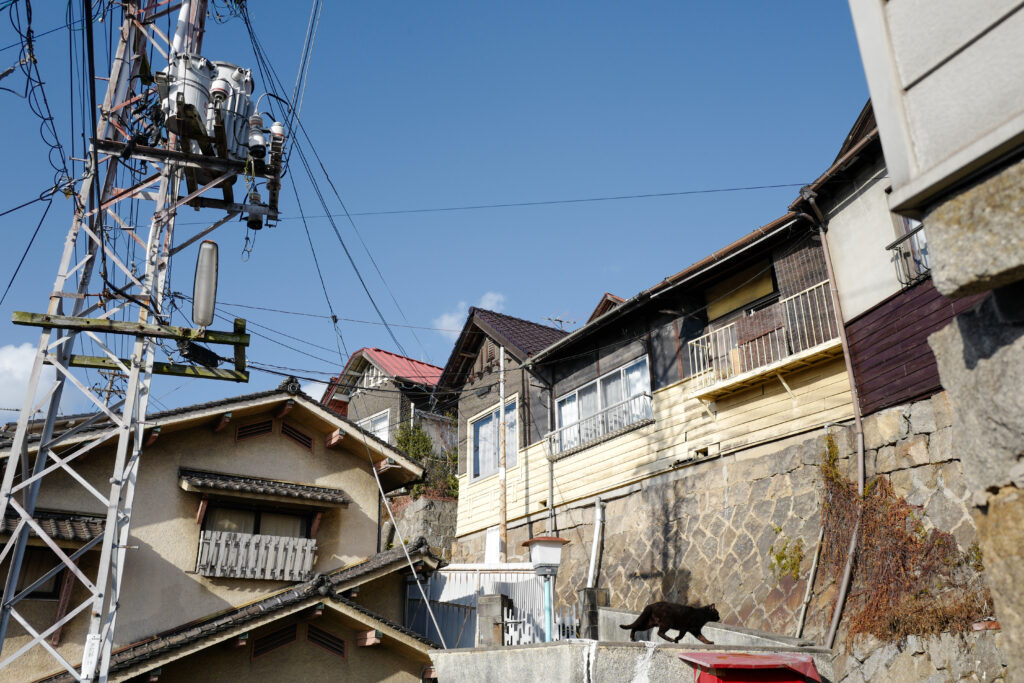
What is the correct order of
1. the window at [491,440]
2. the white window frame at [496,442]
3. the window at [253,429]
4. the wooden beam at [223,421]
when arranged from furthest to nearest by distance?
the window at [491,440] → the white window frame at [496,442] → the window at [253,429] → the wooden beam at [223,421]

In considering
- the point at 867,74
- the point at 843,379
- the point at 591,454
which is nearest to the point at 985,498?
the point at 867,74

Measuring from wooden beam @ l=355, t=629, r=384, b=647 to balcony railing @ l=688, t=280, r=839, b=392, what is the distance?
349 inches

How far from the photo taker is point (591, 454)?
21.4 meters

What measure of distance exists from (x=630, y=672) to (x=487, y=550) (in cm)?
1514

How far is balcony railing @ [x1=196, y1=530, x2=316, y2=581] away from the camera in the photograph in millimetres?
16244

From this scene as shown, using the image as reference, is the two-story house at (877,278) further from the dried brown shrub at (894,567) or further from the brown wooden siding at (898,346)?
the dried brown shrub at (894,567)

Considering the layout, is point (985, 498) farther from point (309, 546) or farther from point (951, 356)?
point (309, 546)

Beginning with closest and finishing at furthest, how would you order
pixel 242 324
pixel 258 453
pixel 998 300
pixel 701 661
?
pixel 998 300 → pixel 701 661 → pixel 242 324 → pixel 258 453

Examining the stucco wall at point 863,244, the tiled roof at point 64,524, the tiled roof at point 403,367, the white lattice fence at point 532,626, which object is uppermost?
the tiled roof at point 403,367

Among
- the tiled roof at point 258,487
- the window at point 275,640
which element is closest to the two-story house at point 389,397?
the tiled roof at point 258,487

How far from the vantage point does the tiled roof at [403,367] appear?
37.8 m

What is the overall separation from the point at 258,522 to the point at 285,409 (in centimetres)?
270

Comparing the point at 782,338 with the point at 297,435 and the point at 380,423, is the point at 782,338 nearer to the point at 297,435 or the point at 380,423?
the point at 297,435

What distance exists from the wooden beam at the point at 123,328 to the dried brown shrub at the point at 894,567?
10593 mm
